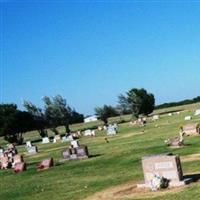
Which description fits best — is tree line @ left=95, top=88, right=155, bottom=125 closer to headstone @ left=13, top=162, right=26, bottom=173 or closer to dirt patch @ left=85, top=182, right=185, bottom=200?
headstone @ left=13, top=162, right=26, bottom=173

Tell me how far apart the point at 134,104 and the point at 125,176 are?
94723 millimetres

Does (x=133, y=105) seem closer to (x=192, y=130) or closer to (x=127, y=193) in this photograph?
(x=192, y=130)

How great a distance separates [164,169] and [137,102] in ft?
324

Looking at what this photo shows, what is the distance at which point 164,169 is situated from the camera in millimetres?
21781

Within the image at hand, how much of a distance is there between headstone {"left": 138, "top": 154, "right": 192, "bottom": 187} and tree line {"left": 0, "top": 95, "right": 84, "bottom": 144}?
77.3 metres

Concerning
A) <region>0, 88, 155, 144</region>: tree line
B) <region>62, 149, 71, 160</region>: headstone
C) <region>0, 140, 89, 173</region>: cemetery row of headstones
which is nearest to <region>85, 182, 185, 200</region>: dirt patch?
<region>0, 140, 89, 173</region>: cemetery row of headstones

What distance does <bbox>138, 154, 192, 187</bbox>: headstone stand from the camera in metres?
21.5

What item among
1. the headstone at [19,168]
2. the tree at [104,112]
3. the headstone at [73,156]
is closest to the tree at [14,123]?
the tree at [104,112]

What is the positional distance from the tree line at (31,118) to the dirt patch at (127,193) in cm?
7630

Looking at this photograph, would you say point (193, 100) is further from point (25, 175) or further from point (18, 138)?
point (25, 175)

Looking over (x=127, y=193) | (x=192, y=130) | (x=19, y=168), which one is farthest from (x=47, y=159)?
(x=127, y=193)

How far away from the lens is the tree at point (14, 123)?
98688mm

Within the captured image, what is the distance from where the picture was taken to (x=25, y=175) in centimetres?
3575

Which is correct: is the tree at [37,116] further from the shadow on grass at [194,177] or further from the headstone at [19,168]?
the shadow on grass at [194,177]
